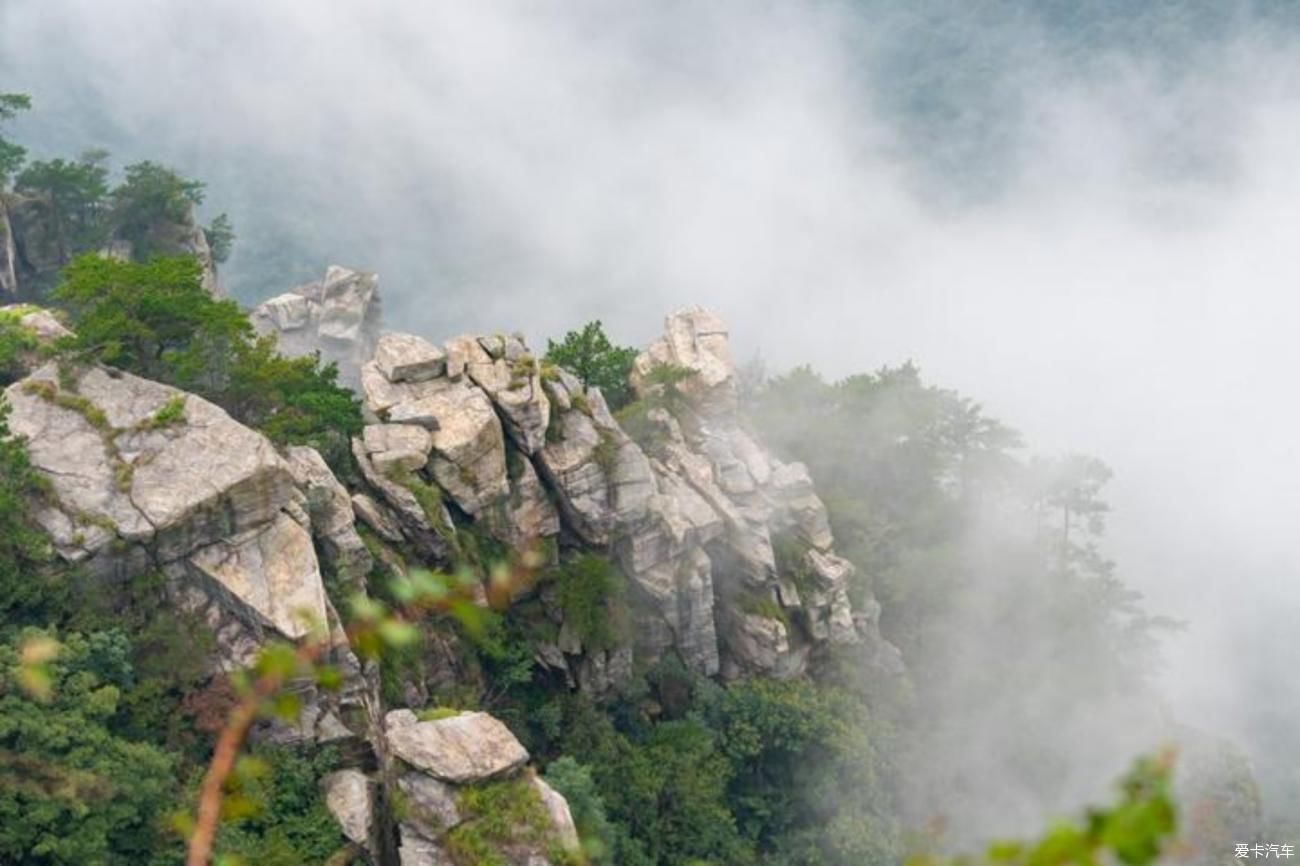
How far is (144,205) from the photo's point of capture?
233 ft

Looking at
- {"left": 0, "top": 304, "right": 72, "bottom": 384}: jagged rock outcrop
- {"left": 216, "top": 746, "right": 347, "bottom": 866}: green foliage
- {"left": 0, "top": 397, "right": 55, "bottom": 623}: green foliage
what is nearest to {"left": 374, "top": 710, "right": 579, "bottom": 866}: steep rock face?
{"left": 216, "top": 746, "right": 347, "bottom": 866}: green foliage

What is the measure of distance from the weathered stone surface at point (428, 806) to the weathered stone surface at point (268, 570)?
6.05 metres

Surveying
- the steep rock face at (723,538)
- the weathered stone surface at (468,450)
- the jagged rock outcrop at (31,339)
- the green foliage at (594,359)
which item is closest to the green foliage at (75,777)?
the jagged rock outcrop at (31,339)

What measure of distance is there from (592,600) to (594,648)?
2.29 m

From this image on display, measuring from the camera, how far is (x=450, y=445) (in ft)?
145

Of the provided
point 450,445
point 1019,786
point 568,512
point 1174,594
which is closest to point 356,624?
point 450,445

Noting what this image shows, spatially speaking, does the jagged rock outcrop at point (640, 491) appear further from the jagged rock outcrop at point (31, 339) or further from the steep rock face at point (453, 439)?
the jagged rock outcrop at point (31, 339)

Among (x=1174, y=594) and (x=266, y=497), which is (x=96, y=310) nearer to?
(x=266, y=497)

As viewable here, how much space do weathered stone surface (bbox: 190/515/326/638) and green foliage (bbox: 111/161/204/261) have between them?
45380 millimetres

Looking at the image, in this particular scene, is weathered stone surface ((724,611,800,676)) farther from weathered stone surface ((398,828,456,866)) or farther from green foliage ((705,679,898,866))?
→ weathered stone surface ((398,828,456,866))

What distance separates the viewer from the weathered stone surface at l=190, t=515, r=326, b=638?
1254 inches

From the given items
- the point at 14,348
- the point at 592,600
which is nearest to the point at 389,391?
the point at 592,600

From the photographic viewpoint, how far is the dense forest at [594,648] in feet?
83.5

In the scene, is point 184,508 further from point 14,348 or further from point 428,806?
point 428,806
